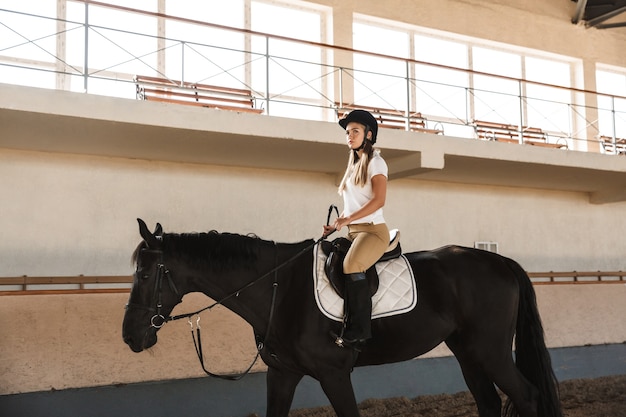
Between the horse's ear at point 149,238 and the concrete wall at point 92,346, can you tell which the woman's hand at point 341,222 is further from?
the concrete wall at point 92,346

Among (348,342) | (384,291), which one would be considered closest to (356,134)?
(384,291)

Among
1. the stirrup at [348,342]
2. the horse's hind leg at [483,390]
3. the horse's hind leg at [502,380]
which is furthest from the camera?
the horse's hind leg at [483,390]

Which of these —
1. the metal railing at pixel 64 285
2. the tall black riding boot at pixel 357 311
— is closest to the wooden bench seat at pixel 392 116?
the metal railing at pixel 64 285

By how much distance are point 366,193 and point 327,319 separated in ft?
2.86

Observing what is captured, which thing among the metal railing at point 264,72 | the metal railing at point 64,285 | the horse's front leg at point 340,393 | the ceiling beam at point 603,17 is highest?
the ceiling beam at point 603,17

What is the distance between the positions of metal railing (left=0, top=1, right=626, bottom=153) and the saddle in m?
3.00

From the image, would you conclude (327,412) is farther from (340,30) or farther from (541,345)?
(340,30)

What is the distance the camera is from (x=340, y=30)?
9914 mm

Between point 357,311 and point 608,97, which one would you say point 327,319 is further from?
point 608,97

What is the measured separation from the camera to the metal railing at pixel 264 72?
748 centimetres

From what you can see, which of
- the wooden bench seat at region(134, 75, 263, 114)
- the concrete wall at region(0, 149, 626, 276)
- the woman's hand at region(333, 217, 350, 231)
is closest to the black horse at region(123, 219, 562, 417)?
the woman's hand at region(333, 217, 350, 231)

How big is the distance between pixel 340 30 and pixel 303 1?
0.76 meters

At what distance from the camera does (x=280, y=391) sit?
4012mm

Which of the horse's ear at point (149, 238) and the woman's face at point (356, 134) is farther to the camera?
the woman's face at point (356, 134)
